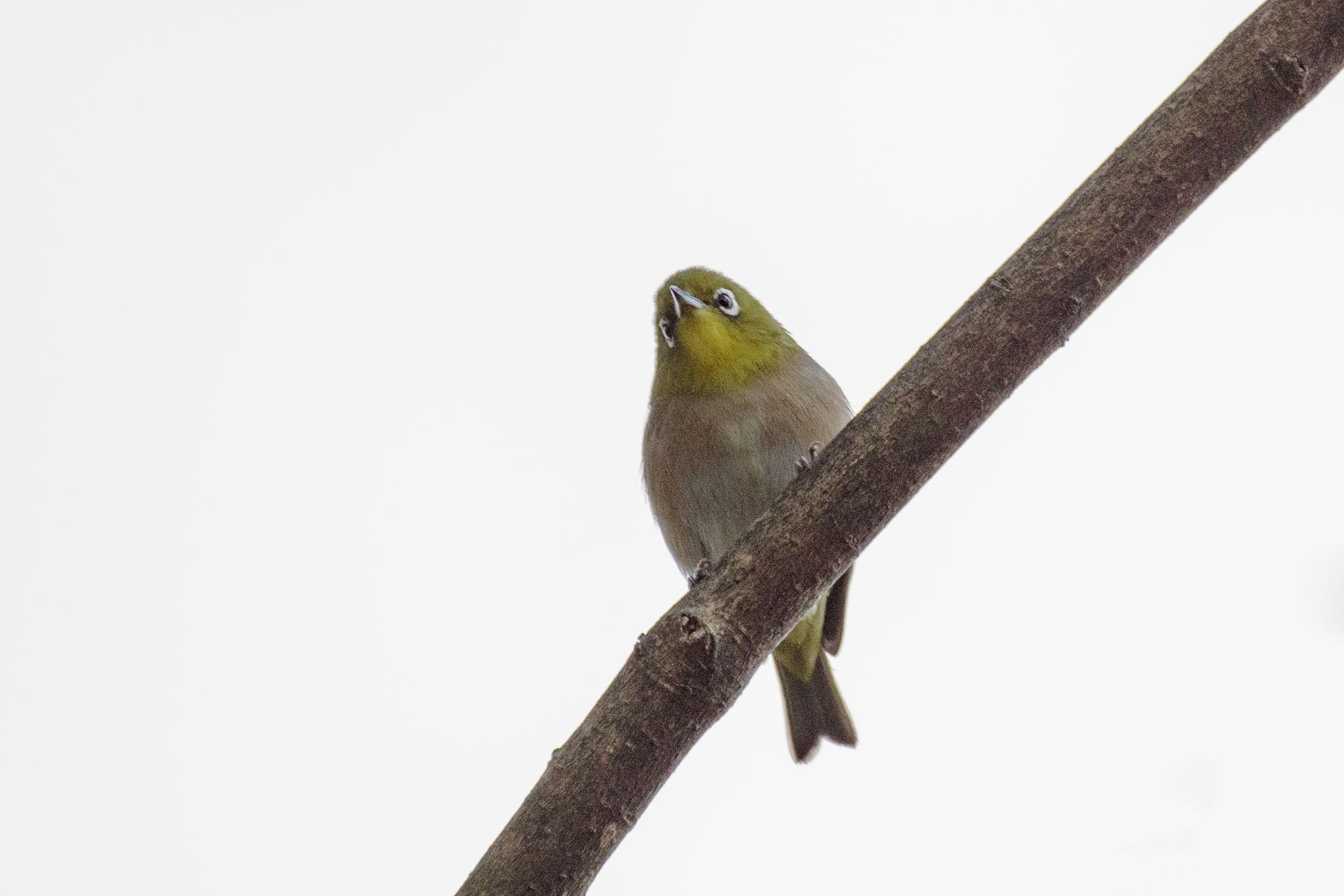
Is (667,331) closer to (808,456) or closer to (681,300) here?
(681,300)

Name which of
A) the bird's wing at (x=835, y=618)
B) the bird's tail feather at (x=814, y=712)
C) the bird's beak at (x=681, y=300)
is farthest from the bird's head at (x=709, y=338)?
the bird's tail feather at (x=814, y=712)

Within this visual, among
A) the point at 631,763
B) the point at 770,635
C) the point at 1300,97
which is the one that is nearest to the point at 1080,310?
the point at 1300,97

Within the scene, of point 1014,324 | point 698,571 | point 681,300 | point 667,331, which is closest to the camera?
point 1014,324

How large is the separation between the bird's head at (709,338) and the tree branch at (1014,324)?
1.74m

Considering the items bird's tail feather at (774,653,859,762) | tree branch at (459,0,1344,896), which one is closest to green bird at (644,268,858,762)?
bird's tail feather at (774,653,859,762)

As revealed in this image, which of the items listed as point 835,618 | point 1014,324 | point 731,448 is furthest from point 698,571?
point 1014,324

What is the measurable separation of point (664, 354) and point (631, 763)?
2.39 m

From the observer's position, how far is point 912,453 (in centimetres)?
264

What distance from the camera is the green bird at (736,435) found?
4312 mm

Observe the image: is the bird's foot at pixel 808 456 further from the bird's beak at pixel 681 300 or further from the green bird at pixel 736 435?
the bird's beak at pixel 681 300

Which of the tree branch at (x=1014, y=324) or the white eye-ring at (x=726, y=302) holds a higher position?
the white eye-ring at (x=726, y=302)

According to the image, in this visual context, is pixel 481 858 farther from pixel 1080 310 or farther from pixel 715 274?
pixel 715 274

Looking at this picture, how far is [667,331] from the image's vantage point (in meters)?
4.64

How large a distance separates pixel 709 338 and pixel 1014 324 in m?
1.87
